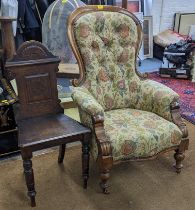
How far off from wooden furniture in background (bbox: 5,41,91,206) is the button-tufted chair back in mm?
257

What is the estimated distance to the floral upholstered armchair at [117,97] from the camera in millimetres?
1627

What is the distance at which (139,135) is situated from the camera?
5.39ft

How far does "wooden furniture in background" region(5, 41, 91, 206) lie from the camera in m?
1.60

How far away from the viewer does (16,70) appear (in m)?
1.76

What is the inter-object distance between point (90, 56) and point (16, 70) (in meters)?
0.52

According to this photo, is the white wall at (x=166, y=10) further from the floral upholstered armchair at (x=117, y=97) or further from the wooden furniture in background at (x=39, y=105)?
the wooden furniture in background at (x=39, y=105)

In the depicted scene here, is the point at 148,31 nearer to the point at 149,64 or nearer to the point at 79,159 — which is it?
the point at 149,64

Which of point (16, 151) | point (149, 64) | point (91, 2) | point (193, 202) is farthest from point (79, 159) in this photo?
point (149, 64)

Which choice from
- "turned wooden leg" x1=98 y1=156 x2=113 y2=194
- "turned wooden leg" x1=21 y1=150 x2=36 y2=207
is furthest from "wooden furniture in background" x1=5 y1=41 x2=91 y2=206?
"turned wooden leg" x1=98 y1=156 x2=113 y2=194

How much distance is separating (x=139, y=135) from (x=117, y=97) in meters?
0.48

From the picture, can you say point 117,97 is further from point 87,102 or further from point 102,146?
point 102,146

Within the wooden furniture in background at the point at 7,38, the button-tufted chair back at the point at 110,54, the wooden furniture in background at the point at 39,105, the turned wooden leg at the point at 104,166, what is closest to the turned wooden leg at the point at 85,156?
the wooden furniture in background at the point at 39,105

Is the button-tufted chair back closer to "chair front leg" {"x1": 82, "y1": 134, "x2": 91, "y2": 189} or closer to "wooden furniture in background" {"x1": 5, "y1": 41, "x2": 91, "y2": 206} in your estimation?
"wooden furniture in background" {"x1": 5, "y1": 41, "x2": 91, "y2": 206}

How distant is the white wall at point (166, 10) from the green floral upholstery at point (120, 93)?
3.25m
